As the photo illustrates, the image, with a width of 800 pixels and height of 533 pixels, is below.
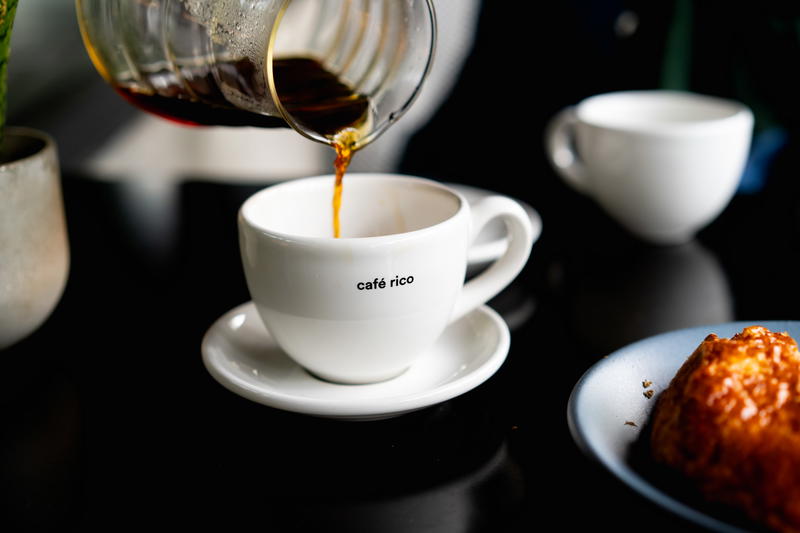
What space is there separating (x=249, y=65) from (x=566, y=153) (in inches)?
20.5

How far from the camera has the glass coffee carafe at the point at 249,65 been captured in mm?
687

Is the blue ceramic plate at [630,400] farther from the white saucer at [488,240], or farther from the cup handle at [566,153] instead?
the cup handle at [566,153]

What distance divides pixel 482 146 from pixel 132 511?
3.29 ft

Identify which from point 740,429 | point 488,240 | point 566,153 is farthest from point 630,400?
point 566,153

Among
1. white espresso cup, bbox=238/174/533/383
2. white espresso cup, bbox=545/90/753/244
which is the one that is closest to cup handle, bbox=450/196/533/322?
white espresso cup, bbox=238/174/533/383

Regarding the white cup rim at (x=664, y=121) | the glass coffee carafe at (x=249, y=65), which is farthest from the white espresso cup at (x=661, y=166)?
the glass coffee carafe at (x=249, y=65)

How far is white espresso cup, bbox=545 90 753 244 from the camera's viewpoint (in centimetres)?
95

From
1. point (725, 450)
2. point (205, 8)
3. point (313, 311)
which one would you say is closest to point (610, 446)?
point (725, 450)

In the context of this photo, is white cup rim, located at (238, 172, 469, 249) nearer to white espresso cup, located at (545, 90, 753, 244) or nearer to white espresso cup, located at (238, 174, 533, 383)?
white espresso cup, located at (238, 174, 533, 383)

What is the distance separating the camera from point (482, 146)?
1.42 metres

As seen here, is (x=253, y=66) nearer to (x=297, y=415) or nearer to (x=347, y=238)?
(x=347, y=238)

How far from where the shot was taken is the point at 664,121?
1104 mm

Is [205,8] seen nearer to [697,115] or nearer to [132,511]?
[132,511]

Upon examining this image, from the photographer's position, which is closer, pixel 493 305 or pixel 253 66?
pixel 253 66
